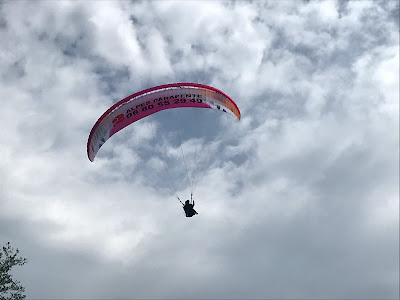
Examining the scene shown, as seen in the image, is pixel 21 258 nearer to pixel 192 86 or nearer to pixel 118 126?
pixel 118 126

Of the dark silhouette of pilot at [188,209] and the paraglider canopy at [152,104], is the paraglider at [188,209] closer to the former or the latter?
the dark silhouette of pilot at [188,209]

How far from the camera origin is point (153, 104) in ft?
63.3

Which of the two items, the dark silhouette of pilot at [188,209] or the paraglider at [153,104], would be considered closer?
the paraglider at [153,104]

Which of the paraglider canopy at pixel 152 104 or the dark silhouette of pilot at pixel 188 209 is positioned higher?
the paraglider canopy at pixel 152 104

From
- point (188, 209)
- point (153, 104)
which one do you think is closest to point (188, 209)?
point (188, 209)

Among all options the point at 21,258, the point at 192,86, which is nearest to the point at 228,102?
the point at 192,86

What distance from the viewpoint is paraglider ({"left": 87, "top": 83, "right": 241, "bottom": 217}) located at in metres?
18.7

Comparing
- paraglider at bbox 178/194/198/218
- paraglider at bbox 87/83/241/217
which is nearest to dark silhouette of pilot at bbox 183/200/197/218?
paraglider at bbox 178/194/198/218

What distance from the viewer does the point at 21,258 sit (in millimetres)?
27688

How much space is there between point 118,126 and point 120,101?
5.99ft

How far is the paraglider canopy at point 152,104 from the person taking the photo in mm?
18719

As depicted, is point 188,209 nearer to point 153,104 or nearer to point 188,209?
point 188,209

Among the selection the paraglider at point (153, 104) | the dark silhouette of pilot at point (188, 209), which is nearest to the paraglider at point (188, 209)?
the dark silhouette of pilot at point (188, 209)

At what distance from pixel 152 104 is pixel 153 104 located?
6 cm
